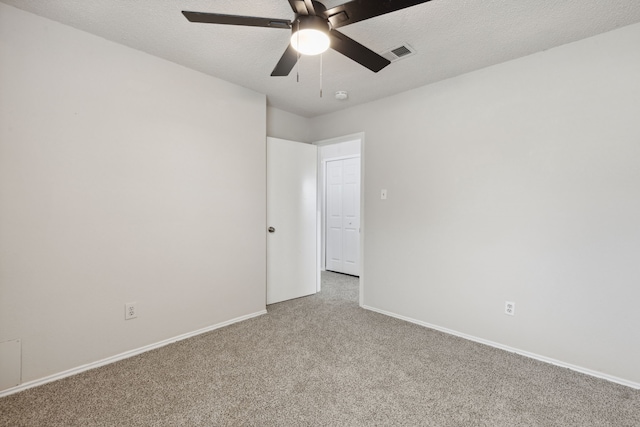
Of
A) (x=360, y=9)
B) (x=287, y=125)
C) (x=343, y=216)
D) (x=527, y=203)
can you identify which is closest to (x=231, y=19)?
(x=360, y=9)

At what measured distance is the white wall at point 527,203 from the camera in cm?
202

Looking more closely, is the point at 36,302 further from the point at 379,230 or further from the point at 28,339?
the point at 379,230

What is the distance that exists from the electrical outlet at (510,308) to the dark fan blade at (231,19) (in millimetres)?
2627

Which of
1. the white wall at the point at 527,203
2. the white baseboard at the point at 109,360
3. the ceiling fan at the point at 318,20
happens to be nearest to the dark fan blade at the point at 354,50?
the ceiling fan at the point at 318,20

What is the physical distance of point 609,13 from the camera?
1.84 m

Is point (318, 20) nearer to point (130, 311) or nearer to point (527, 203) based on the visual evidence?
point (527, 203)

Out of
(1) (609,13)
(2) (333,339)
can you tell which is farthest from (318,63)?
(2) (333,339)

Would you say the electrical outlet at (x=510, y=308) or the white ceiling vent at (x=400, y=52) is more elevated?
the white ceiling vent at (x=400, y=52)

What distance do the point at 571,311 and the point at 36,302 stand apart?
3.73m

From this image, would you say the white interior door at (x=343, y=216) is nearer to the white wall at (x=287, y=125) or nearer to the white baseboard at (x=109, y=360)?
the white wall at (x=287, y=125)

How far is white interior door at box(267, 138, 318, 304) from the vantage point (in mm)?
3541

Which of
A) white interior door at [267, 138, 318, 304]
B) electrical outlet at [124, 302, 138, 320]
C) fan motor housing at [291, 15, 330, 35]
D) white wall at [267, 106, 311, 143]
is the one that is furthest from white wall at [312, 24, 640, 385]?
electrical outlet at [124, 302, 138, 320]

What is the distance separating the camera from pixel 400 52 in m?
2.30

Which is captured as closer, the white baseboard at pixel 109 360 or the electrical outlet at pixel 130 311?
the white baseboard at pixel 109 360
